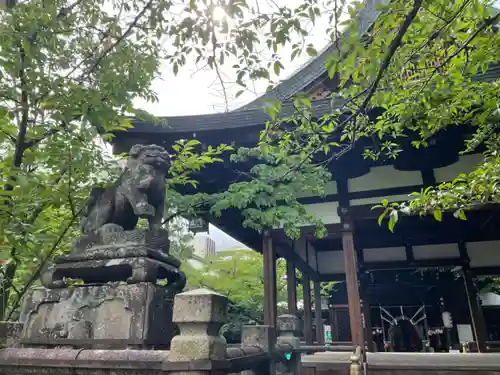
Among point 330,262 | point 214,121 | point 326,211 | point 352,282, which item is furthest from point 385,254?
point 214,121

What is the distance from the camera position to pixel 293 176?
575 cm

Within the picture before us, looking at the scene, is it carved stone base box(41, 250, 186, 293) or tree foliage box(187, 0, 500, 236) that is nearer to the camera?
tree foliage box(187, 0, 500, 236)

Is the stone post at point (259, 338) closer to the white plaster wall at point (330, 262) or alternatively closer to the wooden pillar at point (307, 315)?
the wooden pillar at point (307, 315)

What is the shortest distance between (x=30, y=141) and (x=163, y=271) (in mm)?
1576

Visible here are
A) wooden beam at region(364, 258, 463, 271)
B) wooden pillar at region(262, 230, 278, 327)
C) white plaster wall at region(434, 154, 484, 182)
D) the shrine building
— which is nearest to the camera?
the shrine building

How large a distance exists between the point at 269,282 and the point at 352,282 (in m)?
1.59

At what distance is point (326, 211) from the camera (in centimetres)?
697

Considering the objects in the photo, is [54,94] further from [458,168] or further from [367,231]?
[367,231]

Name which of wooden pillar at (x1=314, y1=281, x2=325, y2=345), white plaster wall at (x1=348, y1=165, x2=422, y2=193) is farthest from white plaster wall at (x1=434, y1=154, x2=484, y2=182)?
wooden pillar at (x1=314, y1=281, x2=325, y2=345)

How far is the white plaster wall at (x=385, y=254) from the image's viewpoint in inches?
391

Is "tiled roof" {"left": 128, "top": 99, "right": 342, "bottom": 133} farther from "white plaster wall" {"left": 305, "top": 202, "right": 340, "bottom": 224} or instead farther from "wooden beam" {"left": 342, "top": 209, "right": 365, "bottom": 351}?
"wooden beam" {"left": 342, "top": 209, "right": 365, "bottom": 351}

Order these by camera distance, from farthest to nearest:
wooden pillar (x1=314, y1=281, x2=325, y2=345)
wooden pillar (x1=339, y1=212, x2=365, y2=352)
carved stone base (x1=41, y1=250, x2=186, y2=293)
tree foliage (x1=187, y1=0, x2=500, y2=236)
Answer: wooden pillar (x1=314, y1=281, x2=325, y2=345) < wooden pillar (x1=339, y1=212, x2=365, y2=352) < carved stone base (x1=41, y1=250, x2=186, y2=293) < tree foliage (x1=187, y1=0, x2=500, y2=236)

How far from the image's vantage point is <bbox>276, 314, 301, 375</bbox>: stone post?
682 cm

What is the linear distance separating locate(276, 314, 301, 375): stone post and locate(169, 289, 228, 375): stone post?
427cm
